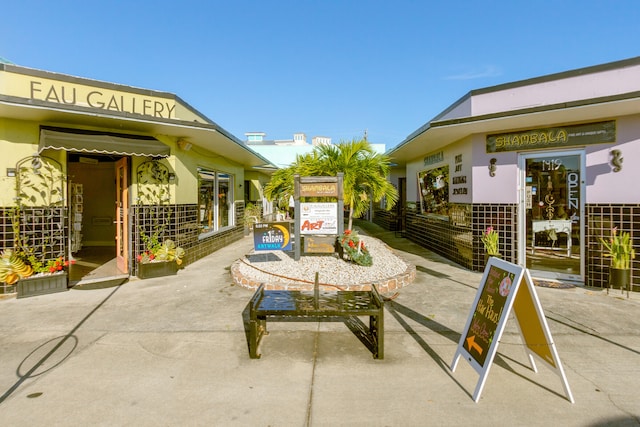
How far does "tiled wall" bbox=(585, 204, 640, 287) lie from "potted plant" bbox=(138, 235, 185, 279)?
889 centimetres

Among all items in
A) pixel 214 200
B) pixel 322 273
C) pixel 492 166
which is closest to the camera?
pixel 322 273

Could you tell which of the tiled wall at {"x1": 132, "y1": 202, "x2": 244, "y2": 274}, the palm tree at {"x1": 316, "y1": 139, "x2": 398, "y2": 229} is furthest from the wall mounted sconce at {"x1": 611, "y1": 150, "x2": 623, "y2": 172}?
the tiled wall at {"x1": 132, "y1": 202, "x2": 244, "y2": 274}

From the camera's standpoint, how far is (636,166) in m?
5.87

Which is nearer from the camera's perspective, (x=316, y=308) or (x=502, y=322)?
(x=502, y=322)

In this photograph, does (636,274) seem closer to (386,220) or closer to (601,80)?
(601,80)

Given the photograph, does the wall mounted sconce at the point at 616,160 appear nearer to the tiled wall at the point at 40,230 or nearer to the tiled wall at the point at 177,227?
the tiled wall at the point at 177,227

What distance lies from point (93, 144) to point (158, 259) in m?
2.79

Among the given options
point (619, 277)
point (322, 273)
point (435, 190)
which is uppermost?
point (435, 190)

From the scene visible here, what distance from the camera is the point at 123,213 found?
7523 millimetres

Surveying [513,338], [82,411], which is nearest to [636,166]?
[513,338]

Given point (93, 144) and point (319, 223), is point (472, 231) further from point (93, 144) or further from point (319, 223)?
point (93, 144)

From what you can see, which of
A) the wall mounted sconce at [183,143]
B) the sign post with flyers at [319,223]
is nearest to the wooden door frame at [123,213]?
the wall mounted sconce at [183,143]

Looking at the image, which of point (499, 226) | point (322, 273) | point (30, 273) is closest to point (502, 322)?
point (322, 273)

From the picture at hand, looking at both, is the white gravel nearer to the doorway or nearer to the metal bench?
the metal bench
